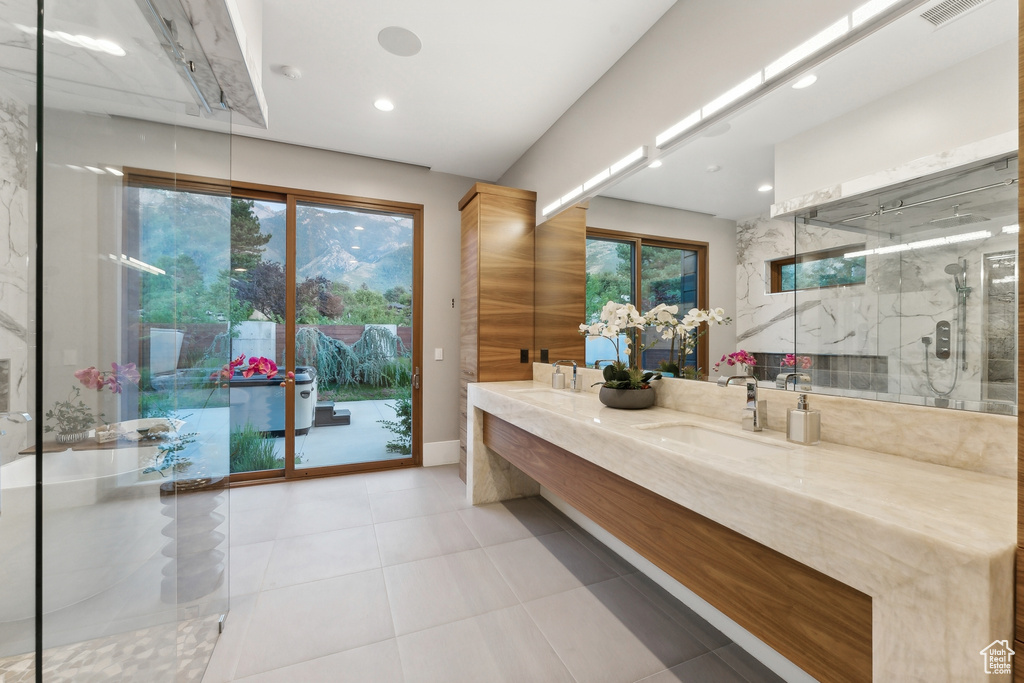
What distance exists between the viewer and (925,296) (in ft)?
3.68

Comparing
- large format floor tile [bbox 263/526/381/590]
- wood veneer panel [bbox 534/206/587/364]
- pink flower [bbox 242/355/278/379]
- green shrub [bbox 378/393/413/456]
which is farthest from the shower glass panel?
pink flower [bbox 242/355/278/379]

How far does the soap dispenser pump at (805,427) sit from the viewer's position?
4.24 feet

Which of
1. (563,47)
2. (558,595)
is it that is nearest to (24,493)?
(558,595)

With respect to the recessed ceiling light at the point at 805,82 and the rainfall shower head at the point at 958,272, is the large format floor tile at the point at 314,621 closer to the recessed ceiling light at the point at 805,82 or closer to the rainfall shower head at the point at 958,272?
the rainfall shower head at the point at 958,272

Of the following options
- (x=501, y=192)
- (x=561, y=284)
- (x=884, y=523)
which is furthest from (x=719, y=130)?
(x=501, y=192)

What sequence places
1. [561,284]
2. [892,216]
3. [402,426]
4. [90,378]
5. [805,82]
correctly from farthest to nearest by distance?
1. [402,426]
2. [561,284]
3. [805,82]
4. [892,216]
5. [90,378]

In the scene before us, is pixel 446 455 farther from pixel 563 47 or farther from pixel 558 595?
pixel 563 47

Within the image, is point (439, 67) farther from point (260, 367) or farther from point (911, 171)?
point (260, 367)

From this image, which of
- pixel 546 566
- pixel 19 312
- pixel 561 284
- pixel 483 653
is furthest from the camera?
pixel 561 284

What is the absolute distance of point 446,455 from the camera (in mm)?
3887

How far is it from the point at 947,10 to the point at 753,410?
47.6 inches

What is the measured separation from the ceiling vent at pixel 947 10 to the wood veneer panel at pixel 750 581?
4.64ft

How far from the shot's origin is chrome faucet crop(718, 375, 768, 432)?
1.48 m

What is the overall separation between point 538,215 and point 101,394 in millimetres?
2839
